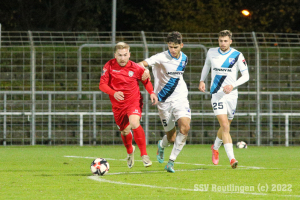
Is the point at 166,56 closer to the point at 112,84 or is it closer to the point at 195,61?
the point at 112,84

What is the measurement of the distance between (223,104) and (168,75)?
0.96 meters

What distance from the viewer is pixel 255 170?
8695mm

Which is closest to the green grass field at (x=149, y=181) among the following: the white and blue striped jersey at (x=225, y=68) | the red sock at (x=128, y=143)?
the red sock at (x=128, y=143)

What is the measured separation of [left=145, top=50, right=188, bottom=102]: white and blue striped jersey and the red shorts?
1.85ft

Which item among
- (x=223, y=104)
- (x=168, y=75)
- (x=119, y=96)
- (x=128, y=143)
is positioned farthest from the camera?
(x=223, y=104)

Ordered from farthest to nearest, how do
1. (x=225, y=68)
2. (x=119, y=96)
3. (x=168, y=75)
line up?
(x=225, y=68)
(x=168, y=75)
(x=119, y=96)

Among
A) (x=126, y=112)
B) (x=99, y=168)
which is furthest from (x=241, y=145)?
(x=99, y=168)

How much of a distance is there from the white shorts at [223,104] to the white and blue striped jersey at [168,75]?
20.6 inches

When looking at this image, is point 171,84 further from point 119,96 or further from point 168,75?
point 119,96

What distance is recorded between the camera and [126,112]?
8.89m

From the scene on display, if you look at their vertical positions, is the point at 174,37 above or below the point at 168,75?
above

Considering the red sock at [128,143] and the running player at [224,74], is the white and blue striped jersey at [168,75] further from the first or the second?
the red sock at [128,143]

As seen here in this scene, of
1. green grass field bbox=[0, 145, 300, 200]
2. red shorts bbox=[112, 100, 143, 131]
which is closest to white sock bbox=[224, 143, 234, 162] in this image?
green grass field bbox=[0, 145, 300, 200]

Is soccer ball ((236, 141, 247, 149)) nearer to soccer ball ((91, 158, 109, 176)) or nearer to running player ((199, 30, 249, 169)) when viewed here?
running player ((199, 30, 249, 169))
